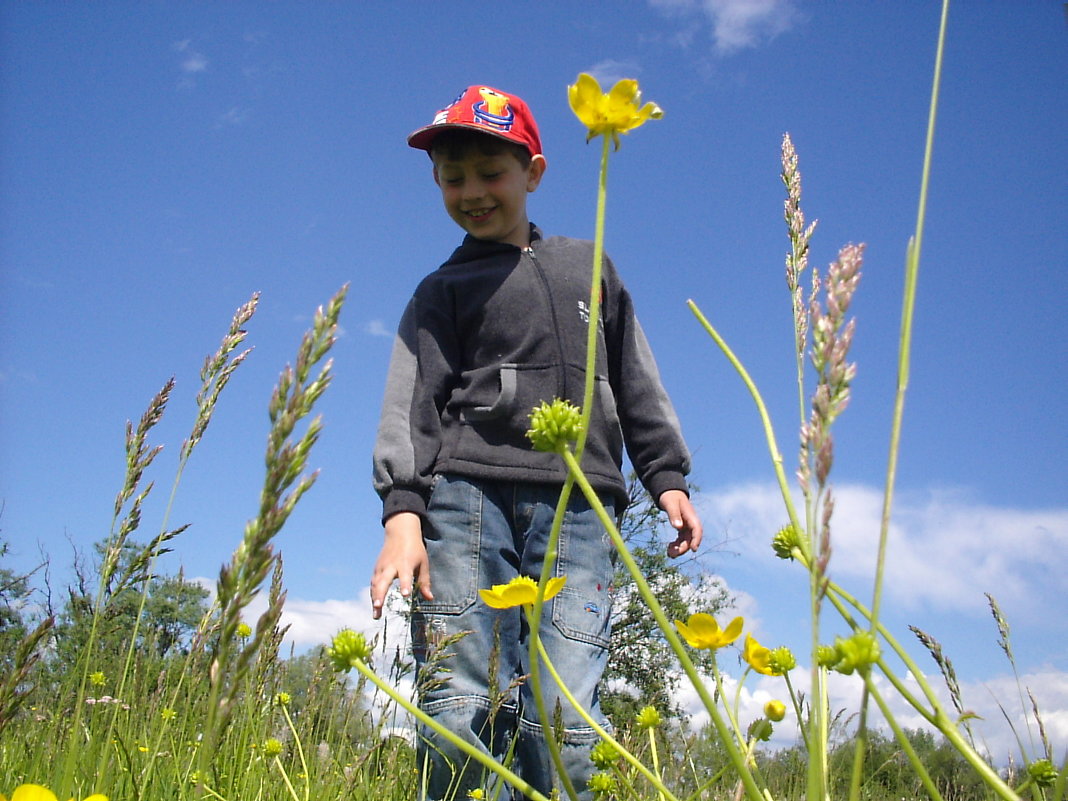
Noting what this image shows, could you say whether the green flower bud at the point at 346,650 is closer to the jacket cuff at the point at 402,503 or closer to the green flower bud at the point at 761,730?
the green flower bud at the point at 761,730

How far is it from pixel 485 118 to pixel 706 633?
6.56 ft

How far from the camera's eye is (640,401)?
2848mm

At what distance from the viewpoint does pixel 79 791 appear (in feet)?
5.14

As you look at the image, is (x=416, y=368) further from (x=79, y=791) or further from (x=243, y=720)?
(x=79, y=791)

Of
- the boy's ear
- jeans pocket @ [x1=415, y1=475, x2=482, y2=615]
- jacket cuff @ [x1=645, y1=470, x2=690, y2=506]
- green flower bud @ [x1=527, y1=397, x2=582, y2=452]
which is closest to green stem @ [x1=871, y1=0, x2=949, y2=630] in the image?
green flower bud @ [x1=527, y1=397, x2=582, y2=452]

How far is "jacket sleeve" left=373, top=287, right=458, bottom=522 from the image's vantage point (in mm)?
2457

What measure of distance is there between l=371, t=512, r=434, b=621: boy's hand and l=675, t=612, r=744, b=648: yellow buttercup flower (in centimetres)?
101

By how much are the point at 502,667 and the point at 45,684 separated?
1826 mm

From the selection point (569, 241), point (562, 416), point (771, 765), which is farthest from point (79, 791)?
point (771, 765)

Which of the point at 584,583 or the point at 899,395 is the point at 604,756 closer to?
the point at 584,583

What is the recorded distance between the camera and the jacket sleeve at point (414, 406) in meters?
2.46

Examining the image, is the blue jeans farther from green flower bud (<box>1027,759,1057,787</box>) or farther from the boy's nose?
green flower bud (<box>1027,759,1057,787</box>)

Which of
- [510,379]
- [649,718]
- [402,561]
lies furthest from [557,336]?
[649,718]

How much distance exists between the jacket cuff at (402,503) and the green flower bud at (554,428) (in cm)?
160
